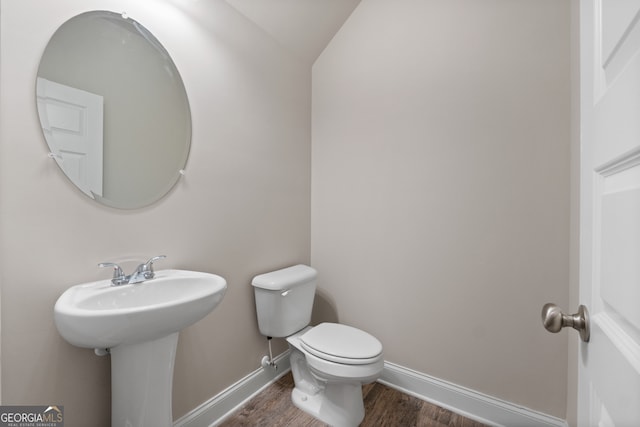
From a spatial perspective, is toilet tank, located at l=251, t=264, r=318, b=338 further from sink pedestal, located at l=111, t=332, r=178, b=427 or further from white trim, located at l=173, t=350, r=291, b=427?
sink pedestal, located at l=111, t=332, r=178, b=427

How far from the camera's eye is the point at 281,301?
156cm

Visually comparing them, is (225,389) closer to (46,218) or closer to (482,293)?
(46,218)

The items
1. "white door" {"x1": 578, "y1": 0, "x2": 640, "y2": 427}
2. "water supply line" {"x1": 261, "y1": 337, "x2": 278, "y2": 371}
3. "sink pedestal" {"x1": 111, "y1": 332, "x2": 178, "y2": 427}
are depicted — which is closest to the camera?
"white door" {"x1": 578, "y1": 0, "x2": 640, "y2": 427}

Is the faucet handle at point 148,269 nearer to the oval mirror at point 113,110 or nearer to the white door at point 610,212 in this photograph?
the oval mirror at point 113,110

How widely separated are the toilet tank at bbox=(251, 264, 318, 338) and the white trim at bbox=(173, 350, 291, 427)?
0.95 ft

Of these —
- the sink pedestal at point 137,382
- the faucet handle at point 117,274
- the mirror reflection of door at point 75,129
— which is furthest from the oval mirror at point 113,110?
the sink pedestal at point 137,382

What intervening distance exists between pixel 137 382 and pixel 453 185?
5.52ft

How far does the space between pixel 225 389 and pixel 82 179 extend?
1227 millimetres

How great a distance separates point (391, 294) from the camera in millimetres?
1717

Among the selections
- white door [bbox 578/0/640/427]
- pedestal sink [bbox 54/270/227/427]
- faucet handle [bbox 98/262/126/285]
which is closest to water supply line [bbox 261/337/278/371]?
pedestal sink [bbox 54/270/227/427]

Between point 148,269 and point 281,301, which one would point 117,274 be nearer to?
point 148,269

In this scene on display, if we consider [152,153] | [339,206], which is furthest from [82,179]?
[339,206]

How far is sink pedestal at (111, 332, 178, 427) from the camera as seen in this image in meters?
0.96

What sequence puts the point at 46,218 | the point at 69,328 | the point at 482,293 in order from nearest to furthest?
1. the point at 69,328
2. the point at 46,218
3. the point at 482,293
